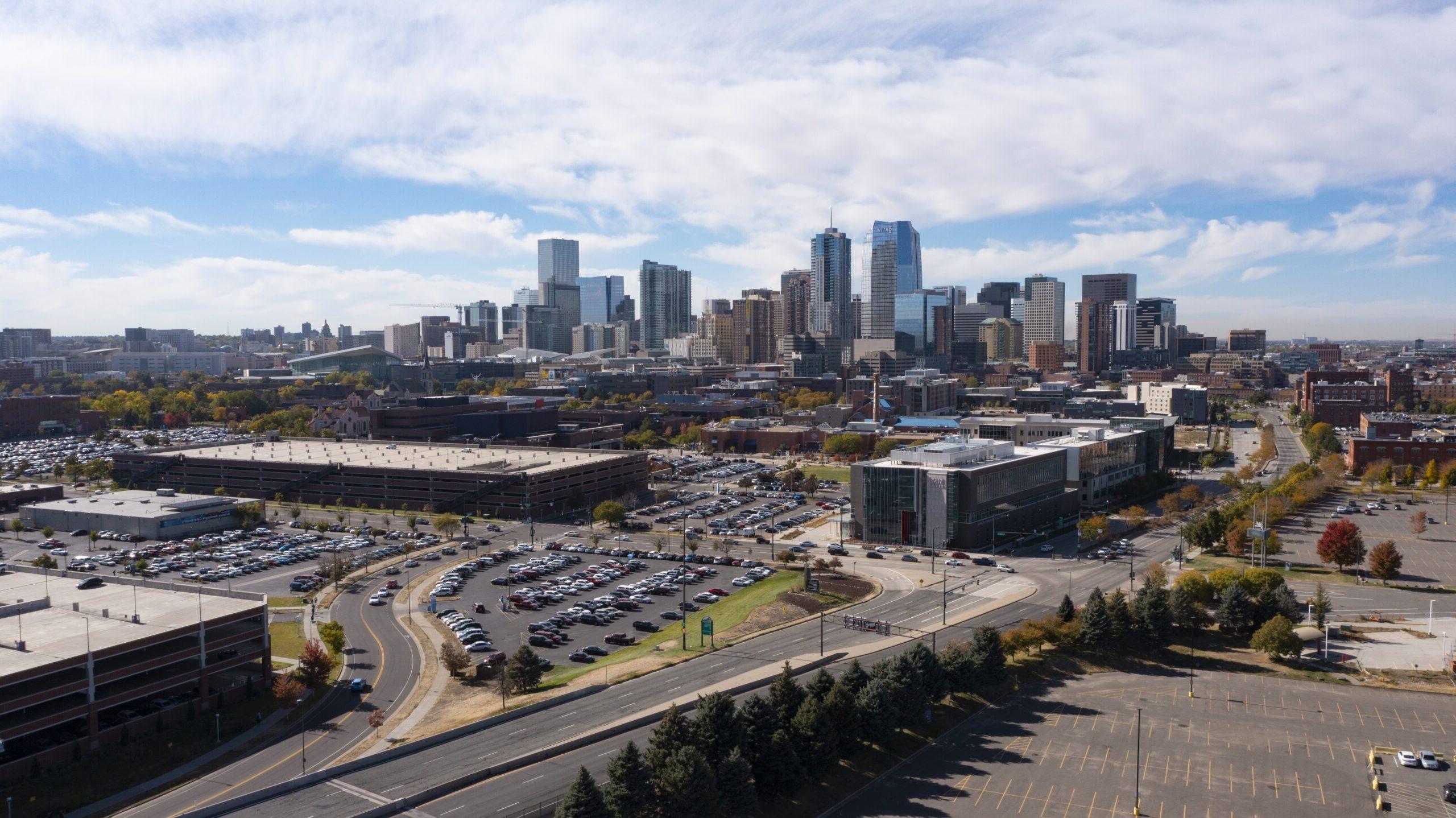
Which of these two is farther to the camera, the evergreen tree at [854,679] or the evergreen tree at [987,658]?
the evergreen tree at [987,658]

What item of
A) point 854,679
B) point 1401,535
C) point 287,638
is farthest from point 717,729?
point 1401,535

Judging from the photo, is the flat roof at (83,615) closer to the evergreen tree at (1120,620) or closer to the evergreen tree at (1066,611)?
the evergreen tree at (1066,611)

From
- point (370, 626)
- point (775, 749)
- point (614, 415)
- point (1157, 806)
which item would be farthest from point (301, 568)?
point (614, 415)

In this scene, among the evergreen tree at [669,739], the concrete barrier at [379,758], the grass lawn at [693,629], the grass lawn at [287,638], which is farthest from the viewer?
the grass lawn at [287,638]

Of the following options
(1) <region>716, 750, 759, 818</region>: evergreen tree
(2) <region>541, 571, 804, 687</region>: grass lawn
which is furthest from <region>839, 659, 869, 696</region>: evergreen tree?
(2) <region>541, 571, 804, 687</region>: grass lawn

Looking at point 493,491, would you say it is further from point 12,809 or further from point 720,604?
point 12,809

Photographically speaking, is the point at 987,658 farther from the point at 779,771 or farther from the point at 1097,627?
the point at 779,771

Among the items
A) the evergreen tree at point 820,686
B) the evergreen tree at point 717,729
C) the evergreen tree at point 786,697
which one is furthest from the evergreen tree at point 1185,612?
the evergreen tree at point 717,729
